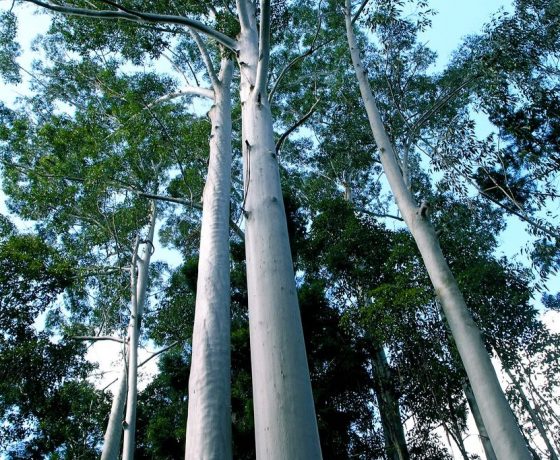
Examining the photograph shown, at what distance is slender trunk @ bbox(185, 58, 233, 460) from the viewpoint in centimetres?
253

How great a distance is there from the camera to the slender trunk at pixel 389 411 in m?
6.07

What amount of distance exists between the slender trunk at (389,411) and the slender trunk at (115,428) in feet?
14.2

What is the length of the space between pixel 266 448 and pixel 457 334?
2.28 m

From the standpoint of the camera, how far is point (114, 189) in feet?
27.5

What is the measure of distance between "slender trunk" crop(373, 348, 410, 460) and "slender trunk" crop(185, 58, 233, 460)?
406 cm

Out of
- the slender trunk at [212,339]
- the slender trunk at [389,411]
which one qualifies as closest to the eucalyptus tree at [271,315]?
the slender trunk at [212,339]

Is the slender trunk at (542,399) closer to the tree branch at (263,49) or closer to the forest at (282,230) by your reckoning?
the forest at (282,230)

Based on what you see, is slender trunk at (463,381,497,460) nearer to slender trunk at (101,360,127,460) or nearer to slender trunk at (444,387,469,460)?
slender trunk at (444,387,469,460)

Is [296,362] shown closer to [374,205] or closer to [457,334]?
[457,334]

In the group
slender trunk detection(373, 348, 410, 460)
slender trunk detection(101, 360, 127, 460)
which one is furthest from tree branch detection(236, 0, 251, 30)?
slender trunk detection(101, 360, 127, 460)

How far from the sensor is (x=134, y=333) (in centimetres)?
789

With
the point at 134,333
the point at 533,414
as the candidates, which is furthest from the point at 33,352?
the point at 533,414

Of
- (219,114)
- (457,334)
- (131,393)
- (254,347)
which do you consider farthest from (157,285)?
(254,347)

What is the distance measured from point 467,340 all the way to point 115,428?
20.9 feet
